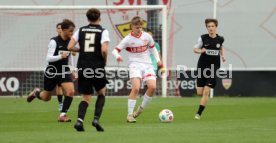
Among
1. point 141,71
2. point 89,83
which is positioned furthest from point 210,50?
point 89,83

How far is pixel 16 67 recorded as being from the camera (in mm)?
29000

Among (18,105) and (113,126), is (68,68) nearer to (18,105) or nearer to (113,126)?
(113,126)

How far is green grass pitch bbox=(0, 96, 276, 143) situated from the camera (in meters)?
13.1

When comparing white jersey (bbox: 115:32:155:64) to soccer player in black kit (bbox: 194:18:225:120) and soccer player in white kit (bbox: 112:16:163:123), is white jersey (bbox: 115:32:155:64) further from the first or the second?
soccer player in black kit (bbox: 194:18:225:120)

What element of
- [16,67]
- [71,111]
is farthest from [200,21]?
[71,111]

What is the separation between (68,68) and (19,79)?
11.0m

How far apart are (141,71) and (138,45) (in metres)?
0.54

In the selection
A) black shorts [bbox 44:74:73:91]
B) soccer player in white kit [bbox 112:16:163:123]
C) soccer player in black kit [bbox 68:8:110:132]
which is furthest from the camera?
black shorts [bbox 44:74:73:91]

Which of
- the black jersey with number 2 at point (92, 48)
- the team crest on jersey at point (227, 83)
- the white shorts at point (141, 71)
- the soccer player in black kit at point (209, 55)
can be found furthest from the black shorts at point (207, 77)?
the team crest on jersey at point (227, 83)

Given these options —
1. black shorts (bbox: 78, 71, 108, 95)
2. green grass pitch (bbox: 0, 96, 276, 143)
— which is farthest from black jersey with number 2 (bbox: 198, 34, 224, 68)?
black shorts (bbox: 78, 71, 108, 95)

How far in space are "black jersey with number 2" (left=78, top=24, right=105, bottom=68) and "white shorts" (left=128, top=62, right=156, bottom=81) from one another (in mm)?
3369

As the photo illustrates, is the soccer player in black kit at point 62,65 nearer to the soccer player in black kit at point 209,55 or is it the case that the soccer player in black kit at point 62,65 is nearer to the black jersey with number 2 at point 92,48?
the soccer player in black kit at point 209,55

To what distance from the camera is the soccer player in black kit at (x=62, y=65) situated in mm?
17750

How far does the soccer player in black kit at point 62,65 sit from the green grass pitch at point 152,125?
47cm
